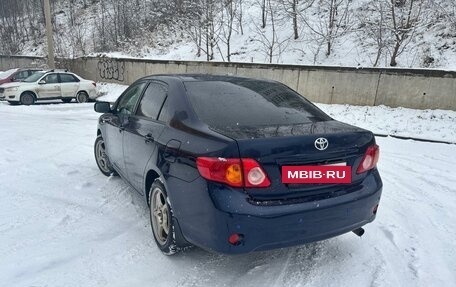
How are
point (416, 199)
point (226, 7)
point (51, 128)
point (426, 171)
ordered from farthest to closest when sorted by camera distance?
point (226, 7) → point (51, 128) → point (426, 171) → point (416, 199)

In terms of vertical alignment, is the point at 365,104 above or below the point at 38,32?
below

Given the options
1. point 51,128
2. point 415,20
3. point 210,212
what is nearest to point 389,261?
point 210,212

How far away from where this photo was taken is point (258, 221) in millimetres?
2404

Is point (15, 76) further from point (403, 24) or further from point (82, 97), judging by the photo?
point (403, 24)

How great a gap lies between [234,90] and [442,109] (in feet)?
33.6

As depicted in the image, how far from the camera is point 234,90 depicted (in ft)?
11.4

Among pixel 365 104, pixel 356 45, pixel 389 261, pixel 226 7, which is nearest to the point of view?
pixel 389 261

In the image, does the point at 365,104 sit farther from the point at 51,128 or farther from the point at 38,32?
the point at 38,32

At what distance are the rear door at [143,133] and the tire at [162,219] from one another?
1.02ft

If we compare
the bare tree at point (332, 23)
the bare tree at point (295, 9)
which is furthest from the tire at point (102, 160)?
the bare tree at point (295, 9)

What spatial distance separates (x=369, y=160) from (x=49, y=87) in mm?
15459

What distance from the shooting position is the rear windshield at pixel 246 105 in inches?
116

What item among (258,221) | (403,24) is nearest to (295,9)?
(403,24)

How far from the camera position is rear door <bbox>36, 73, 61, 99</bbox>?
49.6 ft
